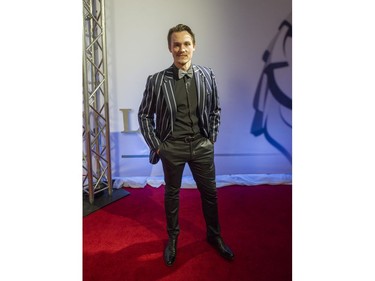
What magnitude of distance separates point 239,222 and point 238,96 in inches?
67.8

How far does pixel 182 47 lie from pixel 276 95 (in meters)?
2.27

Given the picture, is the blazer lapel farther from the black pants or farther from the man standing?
the black pants

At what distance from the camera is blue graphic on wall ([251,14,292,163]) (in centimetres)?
343

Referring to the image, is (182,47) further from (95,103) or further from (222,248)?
(95,103)

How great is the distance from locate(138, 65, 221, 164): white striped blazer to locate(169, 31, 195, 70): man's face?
97 mm

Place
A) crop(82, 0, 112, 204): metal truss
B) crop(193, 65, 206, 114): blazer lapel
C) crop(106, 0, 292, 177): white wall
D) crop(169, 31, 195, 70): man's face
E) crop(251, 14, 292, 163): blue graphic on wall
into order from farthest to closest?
crop(251, 14, 292, 163): blue graphic on wall
crop(106, 0, 292, 177): white wall
crop(82, 0, 112, 204): metal truss
crop(193, 65, 206, 114): blazer lapel
crop(169, 31, 195, 70): man's face

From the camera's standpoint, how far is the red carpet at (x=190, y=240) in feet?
6.10

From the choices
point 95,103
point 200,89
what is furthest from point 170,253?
point 95,103

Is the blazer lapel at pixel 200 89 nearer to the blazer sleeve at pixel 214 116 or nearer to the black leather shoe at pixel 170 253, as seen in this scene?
the blazer sleeve at pixel 214 116

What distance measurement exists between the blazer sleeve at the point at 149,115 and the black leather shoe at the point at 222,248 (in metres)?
0.84

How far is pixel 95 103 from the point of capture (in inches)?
121

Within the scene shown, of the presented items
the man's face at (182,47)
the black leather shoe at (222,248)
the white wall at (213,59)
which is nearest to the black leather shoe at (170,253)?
the black leather shoe at (222,248)

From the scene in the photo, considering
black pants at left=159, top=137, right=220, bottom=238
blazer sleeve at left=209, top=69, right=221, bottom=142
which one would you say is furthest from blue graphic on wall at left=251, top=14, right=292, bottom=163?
black pants at left=159, top=137, right=220, bottom=238
